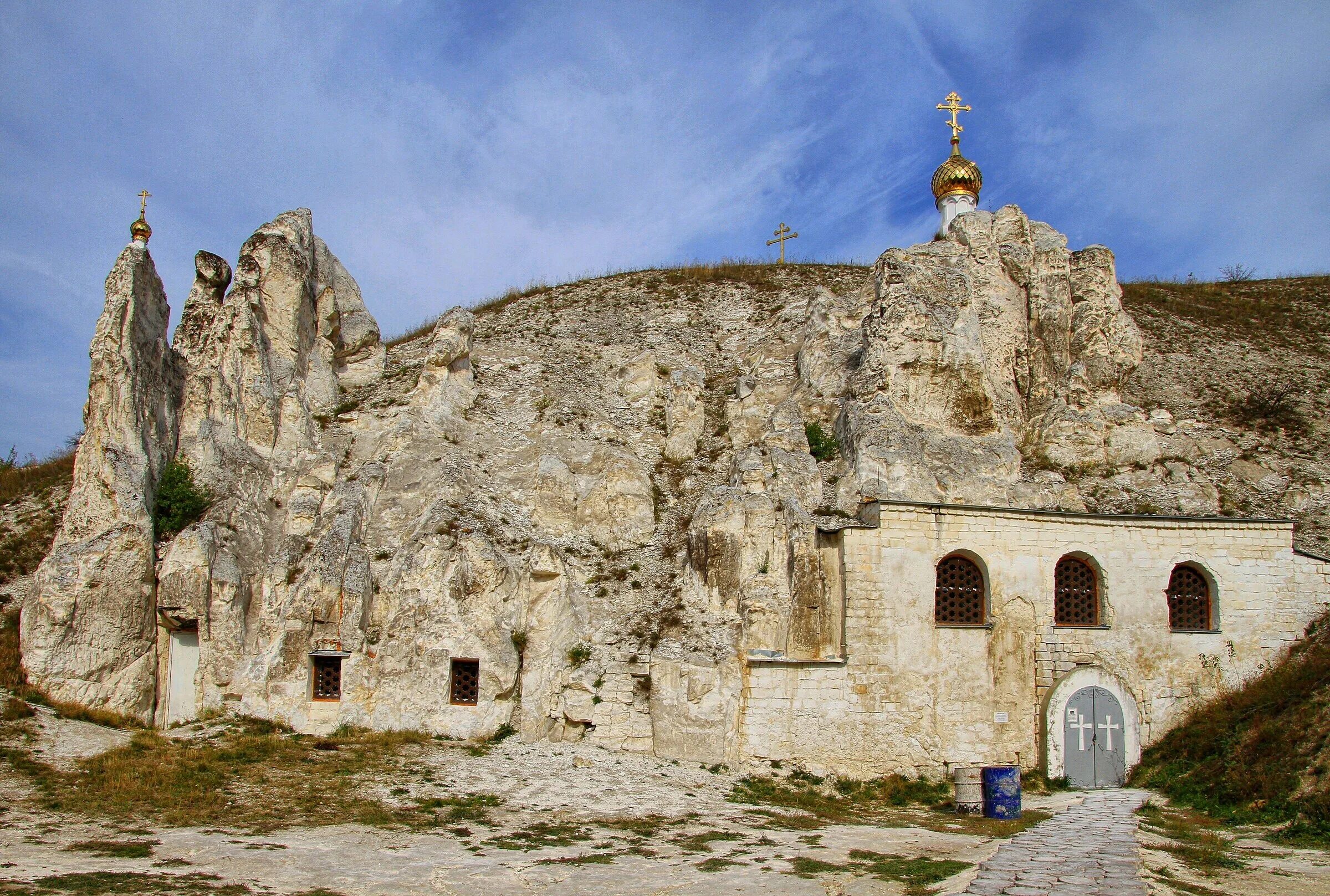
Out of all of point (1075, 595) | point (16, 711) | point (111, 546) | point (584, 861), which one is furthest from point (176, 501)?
point (1075, 595)

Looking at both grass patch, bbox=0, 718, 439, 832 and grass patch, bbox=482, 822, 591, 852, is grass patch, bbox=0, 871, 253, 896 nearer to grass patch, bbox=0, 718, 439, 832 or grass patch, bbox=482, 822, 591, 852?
grass patch, bbox=0, 718, 439, 832

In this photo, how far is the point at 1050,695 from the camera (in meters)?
19.8

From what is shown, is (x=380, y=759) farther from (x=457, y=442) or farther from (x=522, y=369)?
(x=522, y=369)

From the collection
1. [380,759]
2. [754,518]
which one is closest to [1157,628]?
[754,518]

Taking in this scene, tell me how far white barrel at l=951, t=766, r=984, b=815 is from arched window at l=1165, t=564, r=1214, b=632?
7.51 meters

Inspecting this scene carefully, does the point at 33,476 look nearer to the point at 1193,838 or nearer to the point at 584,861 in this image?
the point at 584,861

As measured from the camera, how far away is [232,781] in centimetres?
1582

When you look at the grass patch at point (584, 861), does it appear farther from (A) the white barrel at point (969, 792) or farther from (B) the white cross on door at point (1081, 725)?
(B) the white cross on door at point (1081, 725)

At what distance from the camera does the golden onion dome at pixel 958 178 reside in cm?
3531

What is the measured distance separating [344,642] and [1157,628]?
18.0 meters

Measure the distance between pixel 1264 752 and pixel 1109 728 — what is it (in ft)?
10.5

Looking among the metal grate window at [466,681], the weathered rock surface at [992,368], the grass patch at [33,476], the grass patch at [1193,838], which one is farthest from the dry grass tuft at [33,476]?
the grass patch at [1193,838]

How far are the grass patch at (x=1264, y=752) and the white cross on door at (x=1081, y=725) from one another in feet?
3.94

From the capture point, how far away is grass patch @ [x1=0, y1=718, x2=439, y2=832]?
45.9 feet
